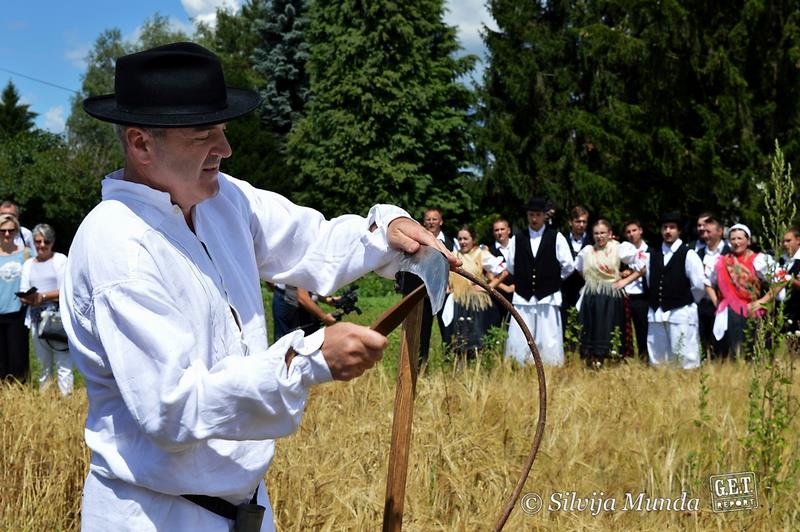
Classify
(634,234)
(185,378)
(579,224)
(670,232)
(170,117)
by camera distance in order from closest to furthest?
1. (185,378)
2. (170,117)
3. (670,232)
4. (634,234)
5. (579,224)

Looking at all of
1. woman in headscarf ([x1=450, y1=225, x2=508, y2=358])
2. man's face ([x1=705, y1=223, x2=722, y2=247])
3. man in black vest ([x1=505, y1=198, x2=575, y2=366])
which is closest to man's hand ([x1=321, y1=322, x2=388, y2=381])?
woman in headscarf ([x1=450, y1=225, x2=508, y2=358])

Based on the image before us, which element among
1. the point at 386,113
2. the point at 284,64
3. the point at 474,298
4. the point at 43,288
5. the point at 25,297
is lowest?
the point at 25,297

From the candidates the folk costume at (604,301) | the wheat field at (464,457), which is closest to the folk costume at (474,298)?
the folk costume at (604,301)

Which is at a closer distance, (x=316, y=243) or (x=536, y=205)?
(x=316, y=243)

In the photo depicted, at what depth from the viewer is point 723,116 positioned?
18.2m

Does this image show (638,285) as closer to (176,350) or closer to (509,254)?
(509,254)

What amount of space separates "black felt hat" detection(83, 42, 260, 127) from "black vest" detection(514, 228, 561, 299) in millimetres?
8003

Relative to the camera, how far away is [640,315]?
33.1ft

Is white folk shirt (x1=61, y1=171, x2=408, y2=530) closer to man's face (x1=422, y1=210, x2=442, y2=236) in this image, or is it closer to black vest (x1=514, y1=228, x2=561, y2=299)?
man's face (x1=422, y1=210, x2=442, y2=236)

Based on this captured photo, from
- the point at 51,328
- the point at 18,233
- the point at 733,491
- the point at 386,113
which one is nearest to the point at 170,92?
the point at 733,491

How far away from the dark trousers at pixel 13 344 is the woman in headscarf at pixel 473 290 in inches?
166

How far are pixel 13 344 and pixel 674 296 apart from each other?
22.3 ft

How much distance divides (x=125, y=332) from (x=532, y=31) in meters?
28.5

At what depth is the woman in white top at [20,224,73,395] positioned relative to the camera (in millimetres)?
8117
